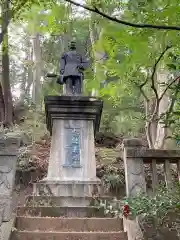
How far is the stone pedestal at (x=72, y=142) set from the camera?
280 inches

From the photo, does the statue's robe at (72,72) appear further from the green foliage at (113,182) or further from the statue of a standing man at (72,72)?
the green foliage at (113,182)

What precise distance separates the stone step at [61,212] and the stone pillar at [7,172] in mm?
1003

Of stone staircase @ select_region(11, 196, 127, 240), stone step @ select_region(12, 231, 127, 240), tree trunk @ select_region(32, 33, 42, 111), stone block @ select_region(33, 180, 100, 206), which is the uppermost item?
tree trunk @ select_region(32, 33, 42, 111)

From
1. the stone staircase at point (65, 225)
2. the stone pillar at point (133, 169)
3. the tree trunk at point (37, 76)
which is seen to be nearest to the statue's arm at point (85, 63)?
the stone staircase at point (65, 225)

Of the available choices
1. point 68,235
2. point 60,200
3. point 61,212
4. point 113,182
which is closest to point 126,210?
point 68,235

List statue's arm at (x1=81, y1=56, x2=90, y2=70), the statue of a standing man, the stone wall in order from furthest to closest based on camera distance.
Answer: statue's arm at (x1=81, y1=56, x2=90, y2=70), the statue of a standing man, the stone wall

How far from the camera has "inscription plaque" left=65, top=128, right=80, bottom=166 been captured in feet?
24.3

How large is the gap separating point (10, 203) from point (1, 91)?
8.95 m

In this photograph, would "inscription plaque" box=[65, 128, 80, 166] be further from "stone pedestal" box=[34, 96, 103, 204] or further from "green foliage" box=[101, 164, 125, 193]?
"green foliage" box=[101, 164, 125, 193]

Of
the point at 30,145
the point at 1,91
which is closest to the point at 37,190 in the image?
the point at 30,145

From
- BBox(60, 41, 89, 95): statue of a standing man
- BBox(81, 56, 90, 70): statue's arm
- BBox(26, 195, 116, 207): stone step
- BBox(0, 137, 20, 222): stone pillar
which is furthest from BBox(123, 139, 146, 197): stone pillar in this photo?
BBox(81, 56, 90, 70): statue's arm

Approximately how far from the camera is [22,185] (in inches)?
385

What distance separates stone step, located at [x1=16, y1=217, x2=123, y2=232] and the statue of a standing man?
4.14 meters

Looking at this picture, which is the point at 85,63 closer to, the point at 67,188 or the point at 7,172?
the point at 67,188
